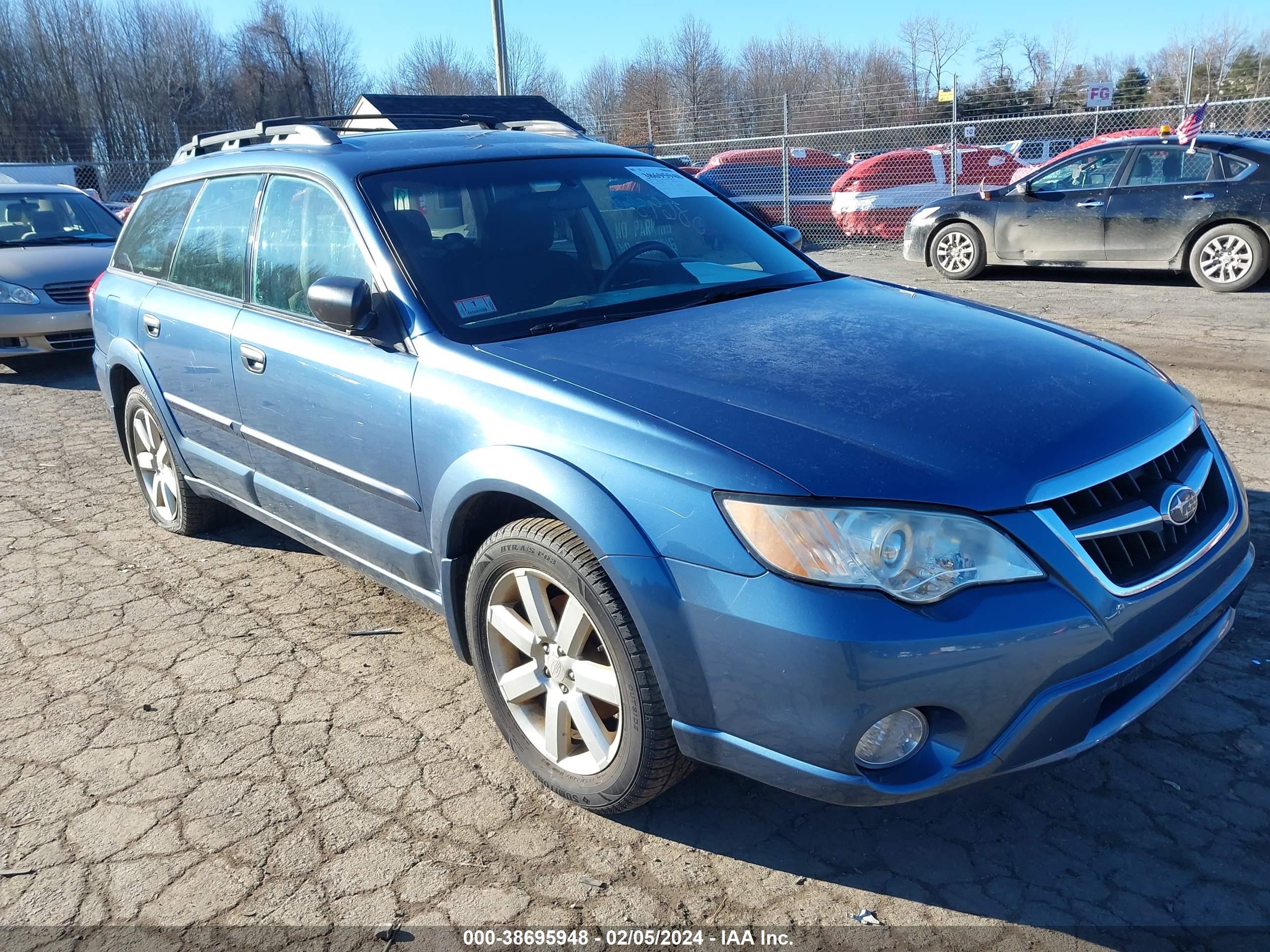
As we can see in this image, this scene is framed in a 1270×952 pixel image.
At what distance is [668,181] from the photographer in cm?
400

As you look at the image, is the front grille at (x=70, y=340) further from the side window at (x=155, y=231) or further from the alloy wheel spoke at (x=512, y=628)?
the alloy wheel spoke at (x=512, y=628)

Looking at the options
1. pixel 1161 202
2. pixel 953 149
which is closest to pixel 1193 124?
pixel 1161 202

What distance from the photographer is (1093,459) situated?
91.7 inches

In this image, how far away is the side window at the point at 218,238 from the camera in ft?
12.8

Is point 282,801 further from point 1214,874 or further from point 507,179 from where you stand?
point 1214,874

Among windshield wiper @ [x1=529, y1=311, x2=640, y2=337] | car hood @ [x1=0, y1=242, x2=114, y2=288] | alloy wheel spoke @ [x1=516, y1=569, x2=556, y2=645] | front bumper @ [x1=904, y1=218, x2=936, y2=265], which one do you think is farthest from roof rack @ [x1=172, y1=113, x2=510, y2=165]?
front bumper @ [x1=904, y1=218, x2=936, y2=265]

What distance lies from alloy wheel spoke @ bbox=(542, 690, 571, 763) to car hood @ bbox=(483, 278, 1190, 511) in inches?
33.6

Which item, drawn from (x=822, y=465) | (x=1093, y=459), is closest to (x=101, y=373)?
(x=822, y=465)

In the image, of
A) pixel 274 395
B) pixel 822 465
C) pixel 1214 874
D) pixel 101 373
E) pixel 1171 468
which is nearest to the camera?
pixel 822 465

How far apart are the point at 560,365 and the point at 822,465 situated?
0.86 meters

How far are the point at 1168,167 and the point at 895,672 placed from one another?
33.5ft

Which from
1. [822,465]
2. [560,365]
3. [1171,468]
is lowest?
[1171,468]

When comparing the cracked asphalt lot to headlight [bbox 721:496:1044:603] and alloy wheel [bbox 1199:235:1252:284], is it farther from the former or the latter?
alloy wheel [bbox 1199:235:1252:284]

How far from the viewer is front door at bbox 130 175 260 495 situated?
12.8 feet
